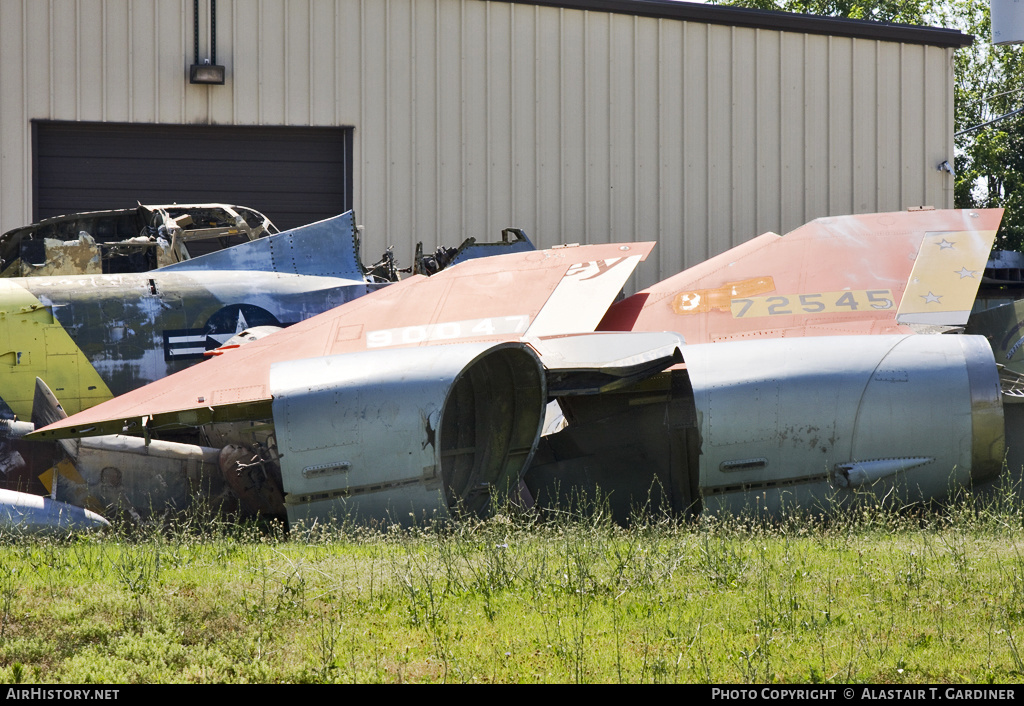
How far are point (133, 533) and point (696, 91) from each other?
12.2 m

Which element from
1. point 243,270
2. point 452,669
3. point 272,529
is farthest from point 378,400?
point 243,270

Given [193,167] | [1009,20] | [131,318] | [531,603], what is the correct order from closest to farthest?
[531,603] < [131,318] < [1009,20] < [193,167]

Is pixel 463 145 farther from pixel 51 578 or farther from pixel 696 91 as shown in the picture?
pixel 51 578

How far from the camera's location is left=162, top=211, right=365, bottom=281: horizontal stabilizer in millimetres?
10625

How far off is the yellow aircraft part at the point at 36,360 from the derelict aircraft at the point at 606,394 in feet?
3.89

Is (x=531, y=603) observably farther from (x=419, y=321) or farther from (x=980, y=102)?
(x=980, y=102)

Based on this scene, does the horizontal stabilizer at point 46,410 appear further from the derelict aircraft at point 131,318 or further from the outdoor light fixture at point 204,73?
the outdoor light fixture at point 204,73

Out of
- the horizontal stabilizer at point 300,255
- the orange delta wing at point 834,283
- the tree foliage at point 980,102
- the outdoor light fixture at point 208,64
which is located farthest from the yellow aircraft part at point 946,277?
the tree foliage at point 980,102

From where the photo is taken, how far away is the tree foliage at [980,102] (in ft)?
95.8

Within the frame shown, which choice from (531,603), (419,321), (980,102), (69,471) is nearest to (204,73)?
(419,321)

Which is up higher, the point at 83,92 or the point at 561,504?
the point at 83,92

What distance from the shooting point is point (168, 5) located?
1538 cm

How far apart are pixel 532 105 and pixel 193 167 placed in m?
5.48

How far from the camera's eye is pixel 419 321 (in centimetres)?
938
